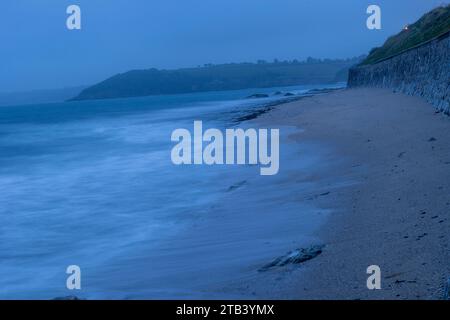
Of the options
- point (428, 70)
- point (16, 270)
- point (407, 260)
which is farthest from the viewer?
point (428, 70)

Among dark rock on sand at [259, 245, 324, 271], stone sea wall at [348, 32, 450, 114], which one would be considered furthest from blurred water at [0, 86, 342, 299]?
stone sea wall at [348, 32, 450, 114]

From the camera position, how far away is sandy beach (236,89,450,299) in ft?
14.1

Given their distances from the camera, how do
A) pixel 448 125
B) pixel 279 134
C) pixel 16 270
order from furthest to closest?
pixel 279 134 → pixel 448 125 → pixel 16 270

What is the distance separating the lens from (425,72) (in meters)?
18.5

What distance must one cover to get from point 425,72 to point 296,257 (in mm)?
14728

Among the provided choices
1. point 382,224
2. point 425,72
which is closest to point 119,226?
point 382,224

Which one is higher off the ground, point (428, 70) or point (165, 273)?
point (428, 70)

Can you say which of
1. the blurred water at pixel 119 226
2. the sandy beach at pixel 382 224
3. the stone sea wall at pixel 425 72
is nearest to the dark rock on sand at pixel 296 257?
the sandy beach at pixel 382 224

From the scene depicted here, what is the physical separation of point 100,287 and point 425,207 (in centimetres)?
331

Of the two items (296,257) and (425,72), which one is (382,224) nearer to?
(296,257)

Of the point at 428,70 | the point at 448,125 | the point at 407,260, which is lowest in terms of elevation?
the point at 407,260

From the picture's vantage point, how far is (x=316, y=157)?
12.2 meters

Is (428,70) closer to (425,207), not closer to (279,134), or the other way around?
(279,134)
